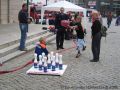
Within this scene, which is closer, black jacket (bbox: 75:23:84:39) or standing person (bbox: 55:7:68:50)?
black jacket (bbox: 75:23:84:39)

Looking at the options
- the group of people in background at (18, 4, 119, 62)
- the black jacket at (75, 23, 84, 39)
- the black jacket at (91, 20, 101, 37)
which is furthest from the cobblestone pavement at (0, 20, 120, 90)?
the black jacket at (75, 23, 84, 39)

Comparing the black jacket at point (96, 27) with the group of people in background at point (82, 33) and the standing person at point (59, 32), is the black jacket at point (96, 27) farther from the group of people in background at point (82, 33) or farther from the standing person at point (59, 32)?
the standing person at point (59, 32)

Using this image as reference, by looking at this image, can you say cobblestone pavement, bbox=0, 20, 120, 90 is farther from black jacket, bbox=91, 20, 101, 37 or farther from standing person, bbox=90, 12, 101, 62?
black jacket, bbox=91, 20, 101, 37

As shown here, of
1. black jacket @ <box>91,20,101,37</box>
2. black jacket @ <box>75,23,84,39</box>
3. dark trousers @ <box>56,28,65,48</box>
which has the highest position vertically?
black jacket @ <box>91,20,101,37</box>

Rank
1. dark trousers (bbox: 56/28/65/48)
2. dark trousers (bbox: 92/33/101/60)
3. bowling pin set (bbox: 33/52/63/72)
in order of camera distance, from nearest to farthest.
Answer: bowling pin set (bbox: 33/52/63/72) → dark trousers (bbox: 92/33/101/60) → dark trousers (bbox: 56/28/65/48)

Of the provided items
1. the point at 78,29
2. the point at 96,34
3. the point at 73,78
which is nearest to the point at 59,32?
the point at 78,29

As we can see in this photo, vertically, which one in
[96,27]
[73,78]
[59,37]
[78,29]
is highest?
[96,27]

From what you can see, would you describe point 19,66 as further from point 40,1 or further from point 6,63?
point 40,1

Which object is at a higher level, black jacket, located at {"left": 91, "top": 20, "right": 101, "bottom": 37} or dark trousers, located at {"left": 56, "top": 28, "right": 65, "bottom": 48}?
black jacket, located at {"left": 91, "top": 20, "right": 101, "bottom": 37}

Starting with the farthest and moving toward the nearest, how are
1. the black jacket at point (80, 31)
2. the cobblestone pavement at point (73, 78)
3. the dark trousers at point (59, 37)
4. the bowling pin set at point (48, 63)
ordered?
the dark trousers at point (59, 37) < the black jacket at point (80, 31) < the bowling pin set at point (48, 63) < the cobblestone pavement at point (73, 78)

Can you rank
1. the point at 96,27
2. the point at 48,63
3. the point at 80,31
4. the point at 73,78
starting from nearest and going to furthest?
the point at 73,78 → the point at 48,63 → the point at 96,27 → the point at 80,31

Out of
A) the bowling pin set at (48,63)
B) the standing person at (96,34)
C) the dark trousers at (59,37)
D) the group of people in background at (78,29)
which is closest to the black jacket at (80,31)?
the group of people in background at (78,29)

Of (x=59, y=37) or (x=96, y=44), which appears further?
(x=59, y=37)

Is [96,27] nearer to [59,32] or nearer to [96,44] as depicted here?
[96,44]
